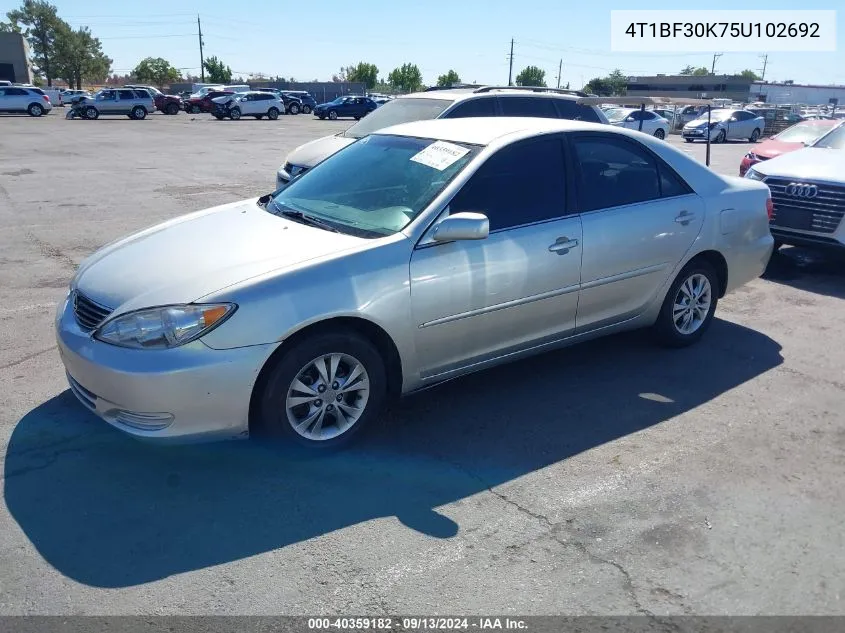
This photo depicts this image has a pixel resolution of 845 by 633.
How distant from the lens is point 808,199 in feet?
25.1

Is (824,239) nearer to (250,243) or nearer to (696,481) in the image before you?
(696,481)

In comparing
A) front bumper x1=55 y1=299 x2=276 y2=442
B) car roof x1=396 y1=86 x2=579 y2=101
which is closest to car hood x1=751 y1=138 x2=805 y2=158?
car roof x1=396 y1=86 x2=579 y2=101

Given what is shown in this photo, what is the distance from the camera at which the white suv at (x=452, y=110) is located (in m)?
8.93

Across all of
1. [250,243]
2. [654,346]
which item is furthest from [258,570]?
[654,346]

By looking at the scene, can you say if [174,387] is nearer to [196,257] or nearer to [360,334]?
[196,257]

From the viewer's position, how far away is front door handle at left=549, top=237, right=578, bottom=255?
174 inches

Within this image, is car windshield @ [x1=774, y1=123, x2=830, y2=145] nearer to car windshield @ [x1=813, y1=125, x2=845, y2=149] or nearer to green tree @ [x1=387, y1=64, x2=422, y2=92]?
car windshield @ [x1=813, y1=125, x2=845, y2=149]

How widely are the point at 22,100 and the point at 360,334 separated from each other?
40070 mm

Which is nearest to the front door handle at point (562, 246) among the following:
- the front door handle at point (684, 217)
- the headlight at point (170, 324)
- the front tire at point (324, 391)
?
the front door handle at point (684, 217)

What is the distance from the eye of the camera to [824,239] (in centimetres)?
755

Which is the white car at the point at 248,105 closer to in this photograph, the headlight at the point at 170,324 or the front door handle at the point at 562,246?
the front door handle at the point at 562,246

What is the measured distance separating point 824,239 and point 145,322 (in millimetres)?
7006

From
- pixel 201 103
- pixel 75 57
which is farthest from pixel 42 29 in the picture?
pixel 201 103

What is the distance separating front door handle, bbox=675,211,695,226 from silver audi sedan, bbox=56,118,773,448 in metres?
0.02
